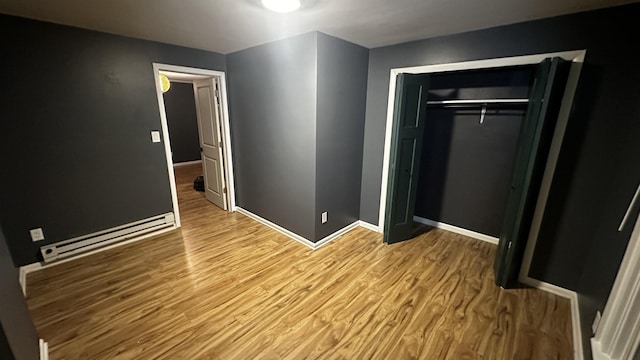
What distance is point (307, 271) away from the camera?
260 centimetres

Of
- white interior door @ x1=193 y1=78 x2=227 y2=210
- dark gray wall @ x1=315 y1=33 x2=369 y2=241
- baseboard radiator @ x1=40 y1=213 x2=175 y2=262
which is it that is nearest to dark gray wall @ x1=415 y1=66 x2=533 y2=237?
dark gray wall @ x1=315 y1=33 x2=369 y2=241

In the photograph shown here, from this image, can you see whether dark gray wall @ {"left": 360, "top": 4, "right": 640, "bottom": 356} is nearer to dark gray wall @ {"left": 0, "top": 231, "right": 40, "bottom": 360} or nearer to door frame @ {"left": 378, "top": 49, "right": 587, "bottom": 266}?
door frame @ {"left": 378, "top": 49, "right": 587, "bottom": 266}

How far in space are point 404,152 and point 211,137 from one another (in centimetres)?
296

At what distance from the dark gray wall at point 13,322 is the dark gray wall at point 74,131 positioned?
57.1 inches

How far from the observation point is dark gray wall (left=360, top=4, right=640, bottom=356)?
1.73 meters

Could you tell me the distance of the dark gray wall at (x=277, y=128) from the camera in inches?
106

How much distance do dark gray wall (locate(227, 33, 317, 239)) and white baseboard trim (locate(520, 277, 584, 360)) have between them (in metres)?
2.24

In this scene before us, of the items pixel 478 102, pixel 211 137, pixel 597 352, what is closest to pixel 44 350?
pixel 211 137

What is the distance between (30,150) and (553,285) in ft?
16.7

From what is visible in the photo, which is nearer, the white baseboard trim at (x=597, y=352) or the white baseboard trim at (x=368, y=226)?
the white baseboard trim at (x=597, y=352)

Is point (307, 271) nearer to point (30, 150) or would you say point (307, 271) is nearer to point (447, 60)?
point (447, 60)

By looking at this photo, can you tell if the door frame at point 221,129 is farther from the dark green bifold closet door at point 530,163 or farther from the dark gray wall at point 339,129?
the dark green bifold closet door at point 530,163

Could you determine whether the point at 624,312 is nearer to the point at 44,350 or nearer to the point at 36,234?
the point at 44,350

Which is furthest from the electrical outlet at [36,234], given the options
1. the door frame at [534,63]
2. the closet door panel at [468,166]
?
the closet door panel at [468,166]
